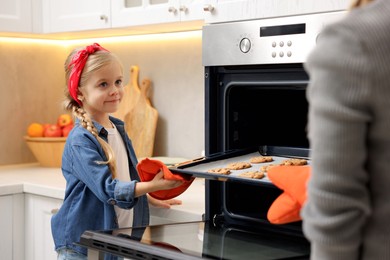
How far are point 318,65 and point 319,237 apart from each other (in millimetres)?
198

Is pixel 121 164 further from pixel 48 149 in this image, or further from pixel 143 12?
pixel 48 149

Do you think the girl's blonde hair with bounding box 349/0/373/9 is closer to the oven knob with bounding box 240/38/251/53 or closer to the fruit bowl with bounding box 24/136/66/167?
the oven knob with bounding box 240/38/251/53

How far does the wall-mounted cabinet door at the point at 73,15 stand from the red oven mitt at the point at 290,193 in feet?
4.88

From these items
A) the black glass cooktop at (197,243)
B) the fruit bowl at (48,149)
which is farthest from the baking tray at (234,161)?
the fruit bowl at (48,149)

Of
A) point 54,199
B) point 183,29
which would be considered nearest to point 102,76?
point 54,199

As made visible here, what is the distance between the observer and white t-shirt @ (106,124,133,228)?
1.81m

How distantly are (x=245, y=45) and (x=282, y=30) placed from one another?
0.09m

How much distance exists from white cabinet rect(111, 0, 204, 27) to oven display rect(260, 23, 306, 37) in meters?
0.67

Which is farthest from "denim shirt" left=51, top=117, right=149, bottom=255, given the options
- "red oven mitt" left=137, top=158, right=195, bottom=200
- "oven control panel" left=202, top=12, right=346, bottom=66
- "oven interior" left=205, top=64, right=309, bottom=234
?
"oven control panel" left=202, top=12, right=346, bottom=66

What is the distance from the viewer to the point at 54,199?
226 cm

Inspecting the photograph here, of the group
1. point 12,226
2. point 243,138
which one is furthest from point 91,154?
point 12,226

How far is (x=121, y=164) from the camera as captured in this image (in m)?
1.84

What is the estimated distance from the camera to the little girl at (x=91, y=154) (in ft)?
5.71

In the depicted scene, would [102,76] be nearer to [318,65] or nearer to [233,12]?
[233,12]
